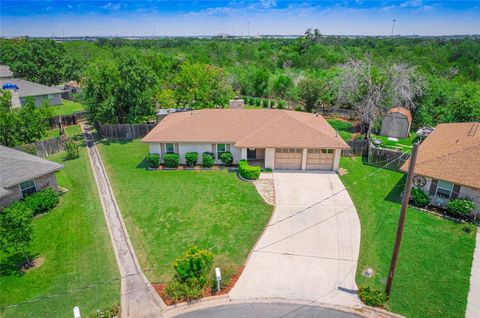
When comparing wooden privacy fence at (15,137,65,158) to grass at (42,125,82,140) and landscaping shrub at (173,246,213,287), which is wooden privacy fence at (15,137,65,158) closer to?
grass at (42,125,82,140)

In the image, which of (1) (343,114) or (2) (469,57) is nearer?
(1) (343,114)

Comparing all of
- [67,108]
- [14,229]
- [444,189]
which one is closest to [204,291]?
[14,229]

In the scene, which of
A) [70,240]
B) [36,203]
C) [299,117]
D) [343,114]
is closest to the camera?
[70,240]

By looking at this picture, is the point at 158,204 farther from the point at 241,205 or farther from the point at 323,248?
the point at 323,248

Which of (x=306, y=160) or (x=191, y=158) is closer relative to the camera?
(x=306, y=160)

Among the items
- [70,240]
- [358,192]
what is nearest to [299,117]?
[358,192]

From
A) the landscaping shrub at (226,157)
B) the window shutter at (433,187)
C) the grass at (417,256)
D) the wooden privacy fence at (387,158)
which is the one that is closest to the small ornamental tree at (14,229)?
the landscaping shrub at (226,157)

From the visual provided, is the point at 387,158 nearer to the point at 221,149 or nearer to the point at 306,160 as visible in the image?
the point at 306,160
